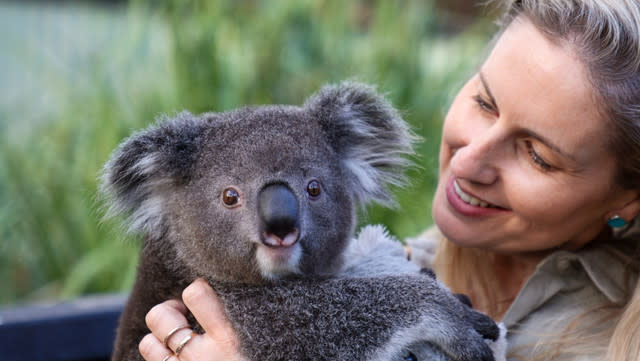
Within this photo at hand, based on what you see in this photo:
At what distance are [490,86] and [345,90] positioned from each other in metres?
0.39

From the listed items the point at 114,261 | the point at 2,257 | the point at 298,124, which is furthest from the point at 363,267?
the point at 2,257

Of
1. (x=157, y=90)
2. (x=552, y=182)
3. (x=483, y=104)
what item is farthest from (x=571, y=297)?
(x=157, y=90)

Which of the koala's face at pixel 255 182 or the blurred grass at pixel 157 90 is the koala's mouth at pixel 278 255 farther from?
the blurred grass at pixel 157 90

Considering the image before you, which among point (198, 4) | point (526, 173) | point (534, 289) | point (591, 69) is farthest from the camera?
point (198, 4)

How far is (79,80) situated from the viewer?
4035mm

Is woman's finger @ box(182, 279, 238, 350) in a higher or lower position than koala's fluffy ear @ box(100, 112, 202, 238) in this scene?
lower

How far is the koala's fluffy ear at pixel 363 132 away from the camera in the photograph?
1.68 meters

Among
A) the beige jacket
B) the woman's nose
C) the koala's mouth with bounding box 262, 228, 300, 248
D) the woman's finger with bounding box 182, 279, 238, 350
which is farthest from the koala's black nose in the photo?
the beige jacket

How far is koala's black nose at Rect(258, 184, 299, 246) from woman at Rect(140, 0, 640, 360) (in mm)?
271

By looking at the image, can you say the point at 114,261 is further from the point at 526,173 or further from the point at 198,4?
the point at 526,173

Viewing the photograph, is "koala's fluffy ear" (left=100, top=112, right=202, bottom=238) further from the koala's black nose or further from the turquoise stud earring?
the turquoise stud earring

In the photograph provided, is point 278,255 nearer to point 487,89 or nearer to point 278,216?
point 278,216

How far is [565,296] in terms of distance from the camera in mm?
1729

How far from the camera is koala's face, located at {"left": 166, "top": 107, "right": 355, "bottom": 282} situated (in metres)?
1.42
